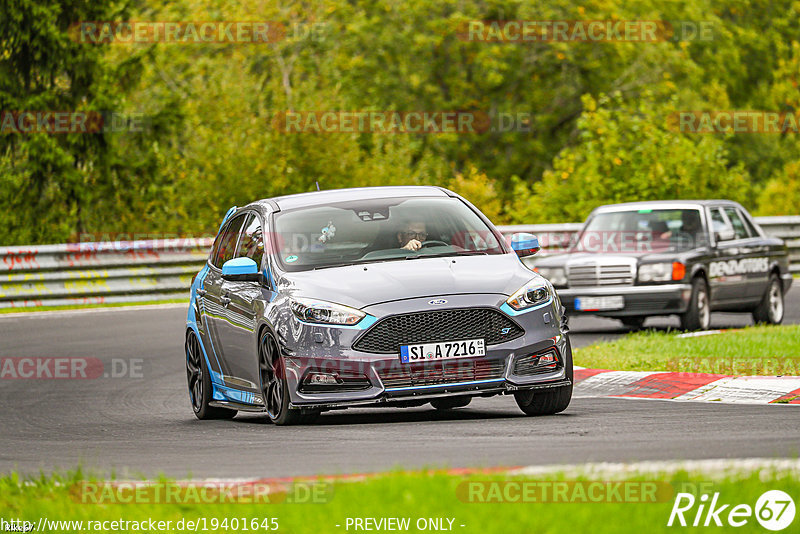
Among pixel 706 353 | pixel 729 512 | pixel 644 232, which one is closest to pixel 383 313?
pixel 729 512

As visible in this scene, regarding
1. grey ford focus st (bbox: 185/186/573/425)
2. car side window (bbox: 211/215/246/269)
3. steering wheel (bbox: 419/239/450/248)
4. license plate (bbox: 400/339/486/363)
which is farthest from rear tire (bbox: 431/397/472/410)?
car side window (bbox: 211/215/246/269)

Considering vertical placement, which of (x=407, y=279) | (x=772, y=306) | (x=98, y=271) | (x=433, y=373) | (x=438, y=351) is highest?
(x=407, y=279)

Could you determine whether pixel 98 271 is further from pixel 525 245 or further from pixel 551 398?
pixel 551 398

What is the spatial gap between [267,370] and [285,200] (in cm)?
180

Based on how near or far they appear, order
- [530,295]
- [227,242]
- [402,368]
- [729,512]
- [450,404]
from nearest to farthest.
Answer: [729,512] < [402,368] < [530,295] < [450,404] < [227,242]

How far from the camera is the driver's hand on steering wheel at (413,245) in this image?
35.8 feet

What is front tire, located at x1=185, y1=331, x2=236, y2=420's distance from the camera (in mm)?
12062

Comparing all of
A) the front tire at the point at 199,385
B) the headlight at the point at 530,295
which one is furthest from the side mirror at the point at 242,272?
the headlight at the point at 530,295

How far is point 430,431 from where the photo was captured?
945 centimetres

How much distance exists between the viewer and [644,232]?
64.6ft

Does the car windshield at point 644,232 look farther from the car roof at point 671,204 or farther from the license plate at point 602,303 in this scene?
the license plate at point 602,303

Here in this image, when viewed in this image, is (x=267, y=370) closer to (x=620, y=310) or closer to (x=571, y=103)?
(x=620, y=310)

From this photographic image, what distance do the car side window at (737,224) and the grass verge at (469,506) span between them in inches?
545

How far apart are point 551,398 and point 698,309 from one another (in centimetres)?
846
